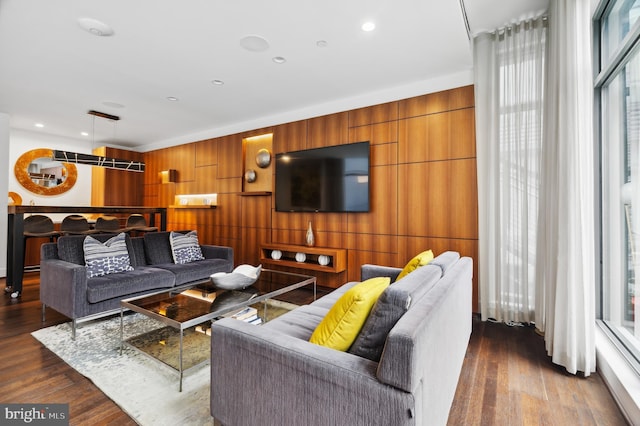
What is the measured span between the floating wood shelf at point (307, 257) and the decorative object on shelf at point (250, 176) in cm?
122

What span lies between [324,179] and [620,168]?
2.98 m

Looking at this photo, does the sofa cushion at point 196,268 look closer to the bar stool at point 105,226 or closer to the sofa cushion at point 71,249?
the sofa cushion at point 71,249

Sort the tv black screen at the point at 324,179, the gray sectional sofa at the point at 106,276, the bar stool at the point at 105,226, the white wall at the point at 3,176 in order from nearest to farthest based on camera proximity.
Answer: the gray sectional sofa at the point at 106,276, the tv black screen at the point at 324,179, the white wall at the point at 3,176, the bar stool at the point at 105,226

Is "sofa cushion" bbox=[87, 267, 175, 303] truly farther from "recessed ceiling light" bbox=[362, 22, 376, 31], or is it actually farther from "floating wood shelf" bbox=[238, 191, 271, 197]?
"recessed ceiling light" bbox=[362, 22, 376, 31]

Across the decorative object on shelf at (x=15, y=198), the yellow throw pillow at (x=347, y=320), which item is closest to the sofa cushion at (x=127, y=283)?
the yellow throw pillow at (x=347, y=320)

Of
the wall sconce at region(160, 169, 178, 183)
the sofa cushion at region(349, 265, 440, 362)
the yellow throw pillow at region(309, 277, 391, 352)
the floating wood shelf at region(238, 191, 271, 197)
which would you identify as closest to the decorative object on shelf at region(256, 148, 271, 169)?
the floating wood shelf at region(238, 191, 271, 197)

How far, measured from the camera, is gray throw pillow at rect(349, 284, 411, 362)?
1.25 meters

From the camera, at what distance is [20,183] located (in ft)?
19.7

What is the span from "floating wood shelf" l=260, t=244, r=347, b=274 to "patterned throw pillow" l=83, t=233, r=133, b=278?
1.82 meters

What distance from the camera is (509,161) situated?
2967 mm

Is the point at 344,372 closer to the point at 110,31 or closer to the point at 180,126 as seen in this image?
the point at 110,31

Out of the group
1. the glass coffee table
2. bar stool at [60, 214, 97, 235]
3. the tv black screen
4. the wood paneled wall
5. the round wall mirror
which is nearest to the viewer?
the glass coffee table

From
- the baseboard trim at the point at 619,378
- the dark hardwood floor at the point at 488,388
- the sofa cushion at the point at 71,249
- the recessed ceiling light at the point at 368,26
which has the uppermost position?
the recessed ceiling light at the point at 368,26

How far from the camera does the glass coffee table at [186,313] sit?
214cm
